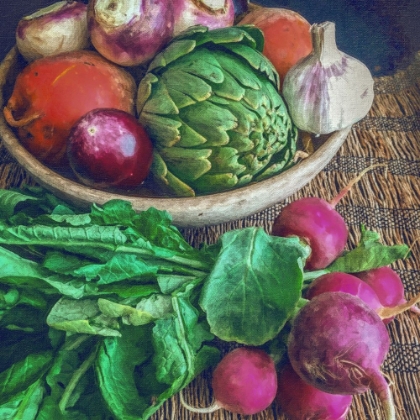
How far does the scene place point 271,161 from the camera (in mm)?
732

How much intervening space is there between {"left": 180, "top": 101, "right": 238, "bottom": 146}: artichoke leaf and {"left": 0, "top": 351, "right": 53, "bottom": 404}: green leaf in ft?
1.09

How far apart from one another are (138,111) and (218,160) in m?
0.14

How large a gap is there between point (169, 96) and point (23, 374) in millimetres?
383

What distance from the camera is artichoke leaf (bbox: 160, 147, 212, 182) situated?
2.25ft

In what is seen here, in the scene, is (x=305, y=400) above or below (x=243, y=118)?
below

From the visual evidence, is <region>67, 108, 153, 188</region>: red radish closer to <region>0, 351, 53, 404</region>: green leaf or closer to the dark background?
<region>0, 351, 53, 404</region>: green leaf

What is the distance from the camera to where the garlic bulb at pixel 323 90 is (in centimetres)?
72

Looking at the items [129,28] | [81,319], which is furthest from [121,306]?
[129,28]

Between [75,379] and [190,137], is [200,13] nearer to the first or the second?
[190,137]

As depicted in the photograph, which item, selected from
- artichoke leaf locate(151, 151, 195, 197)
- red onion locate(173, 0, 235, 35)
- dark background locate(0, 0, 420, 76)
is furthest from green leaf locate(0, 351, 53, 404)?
dark background locate(0, 0, 420, 76)

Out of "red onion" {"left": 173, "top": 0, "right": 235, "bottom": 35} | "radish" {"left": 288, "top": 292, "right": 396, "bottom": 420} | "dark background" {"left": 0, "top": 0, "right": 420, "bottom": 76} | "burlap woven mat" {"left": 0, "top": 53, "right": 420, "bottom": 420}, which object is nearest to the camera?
"radish" {"left": 288, "top": 292, "right": 396, "bottom": 420}

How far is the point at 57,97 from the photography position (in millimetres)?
688

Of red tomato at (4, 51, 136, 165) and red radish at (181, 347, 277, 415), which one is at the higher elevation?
red tomato at (4, 51, 136, 165)

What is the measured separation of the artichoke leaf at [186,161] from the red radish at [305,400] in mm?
268
